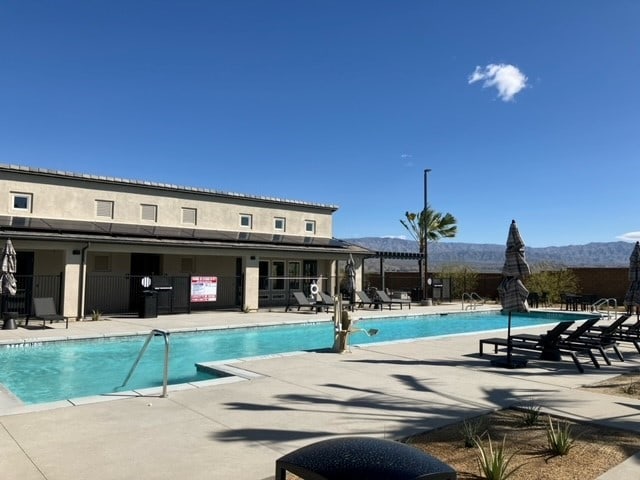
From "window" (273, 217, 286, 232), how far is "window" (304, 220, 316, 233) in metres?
1.60

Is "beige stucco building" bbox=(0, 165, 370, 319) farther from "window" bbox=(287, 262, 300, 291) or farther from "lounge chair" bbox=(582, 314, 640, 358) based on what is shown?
"lounge chair" bbox=(582, 314, 640, 358)

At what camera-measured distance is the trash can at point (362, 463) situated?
2293 millimetres

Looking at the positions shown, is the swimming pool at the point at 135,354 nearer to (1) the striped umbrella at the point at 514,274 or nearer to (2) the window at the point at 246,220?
(1) the striped umbrella at the point at 514,274

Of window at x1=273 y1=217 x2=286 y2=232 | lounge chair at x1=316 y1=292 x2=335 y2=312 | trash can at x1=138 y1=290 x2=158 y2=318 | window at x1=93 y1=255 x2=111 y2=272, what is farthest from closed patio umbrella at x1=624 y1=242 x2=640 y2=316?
window at x1=93 y1=255 x2=111 y2=272

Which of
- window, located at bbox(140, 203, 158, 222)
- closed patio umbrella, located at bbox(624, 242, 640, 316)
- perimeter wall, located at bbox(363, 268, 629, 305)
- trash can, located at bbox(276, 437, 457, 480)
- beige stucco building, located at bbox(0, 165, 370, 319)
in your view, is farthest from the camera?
perimeter wall, located at bbox(363, 268, 629, 305)

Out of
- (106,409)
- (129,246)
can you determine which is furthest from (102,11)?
(106,409)

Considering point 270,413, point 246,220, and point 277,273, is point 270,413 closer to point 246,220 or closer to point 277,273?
point 277,273

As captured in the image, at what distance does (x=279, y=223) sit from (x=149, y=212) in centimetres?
762

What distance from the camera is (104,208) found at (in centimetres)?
2248

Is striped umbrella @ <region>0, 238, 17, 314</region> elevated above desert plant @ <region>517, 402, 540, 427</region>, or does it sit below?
above

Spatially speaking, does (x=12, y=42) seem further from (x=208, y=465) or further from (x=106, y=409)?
(x=208, y=465)

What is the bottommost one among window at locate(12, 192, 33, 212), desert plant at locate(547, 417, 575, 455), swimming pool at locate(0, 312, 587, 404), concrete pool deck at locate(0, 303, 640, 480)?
swimming pool at locate(0, 312, 587, 404)

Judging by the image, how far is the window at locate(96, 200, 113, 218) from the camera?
2228cm

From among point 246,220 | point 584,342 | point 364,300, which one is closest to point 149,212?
point 246,220
